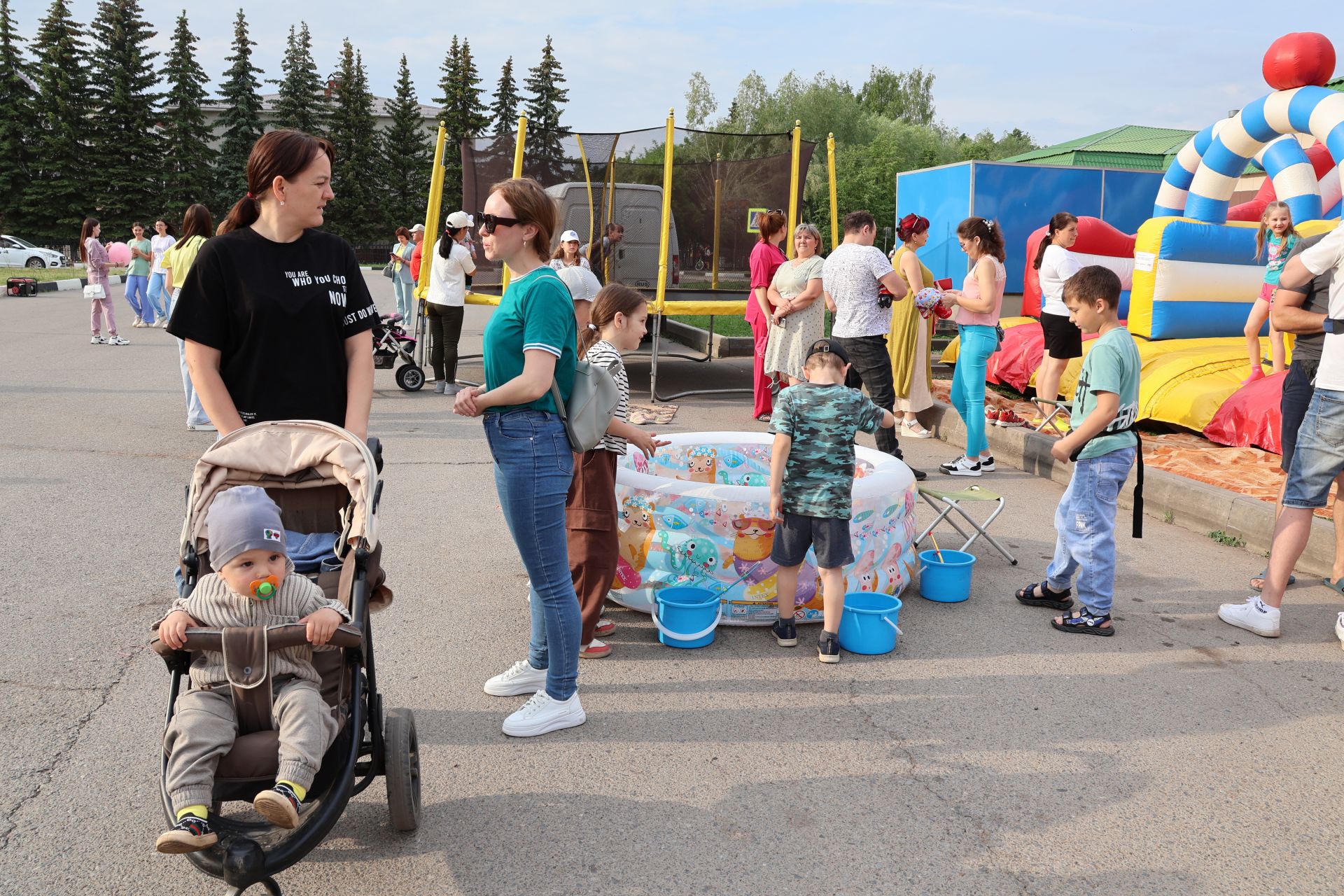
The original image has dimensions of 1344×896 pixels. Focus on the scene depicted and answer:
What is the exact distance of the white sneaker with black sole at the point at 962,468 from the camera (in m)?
8.31

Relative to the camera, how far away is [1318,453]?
4719 millimetres

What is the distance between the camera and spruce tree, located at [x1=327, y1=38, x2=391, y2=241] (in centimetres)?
5872

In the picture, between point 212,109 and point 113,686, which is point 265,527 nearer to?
point 113,686

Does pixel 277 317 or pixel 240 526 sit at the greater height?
pixel 277 317

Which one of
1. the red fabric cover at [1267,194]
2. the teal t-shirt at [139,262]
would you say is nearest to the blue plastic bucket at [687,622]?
the red fabric cover at [1267,194]

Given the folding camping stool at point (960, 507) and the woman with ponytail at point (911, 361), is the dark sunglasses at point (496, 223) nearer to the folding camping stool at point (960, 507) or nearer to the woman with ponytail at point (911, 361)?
the folding camping stool at point (960, 507)

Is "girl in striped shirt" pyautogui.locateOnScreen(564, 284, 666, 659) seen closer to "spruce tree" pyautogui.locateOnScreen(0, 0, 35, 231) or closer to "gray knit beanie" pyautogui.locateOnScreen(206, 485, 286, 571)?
"gray knit beanie" pyautogui.locateOnScreen(206, 485, 286, 571)

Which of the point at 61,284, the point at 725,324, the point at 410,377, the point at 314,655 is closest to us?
the point at 314,655

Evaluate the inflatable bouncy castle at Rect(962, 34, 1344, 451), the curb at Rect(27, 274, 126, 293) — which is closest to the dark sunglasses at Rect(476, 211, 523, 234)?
the inflatable bouncy castle at Rect(962, 34, 1344, 451)

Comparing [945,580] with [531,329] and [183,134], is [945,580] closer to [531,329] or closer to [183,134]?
[531,329]

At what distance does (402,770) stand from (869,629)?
2393 millimetres

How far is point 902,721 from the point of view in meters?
3.97

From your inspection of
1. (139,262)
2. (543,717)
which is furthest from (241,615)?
(139,262)

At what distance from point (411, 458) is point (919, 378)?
4.97m
